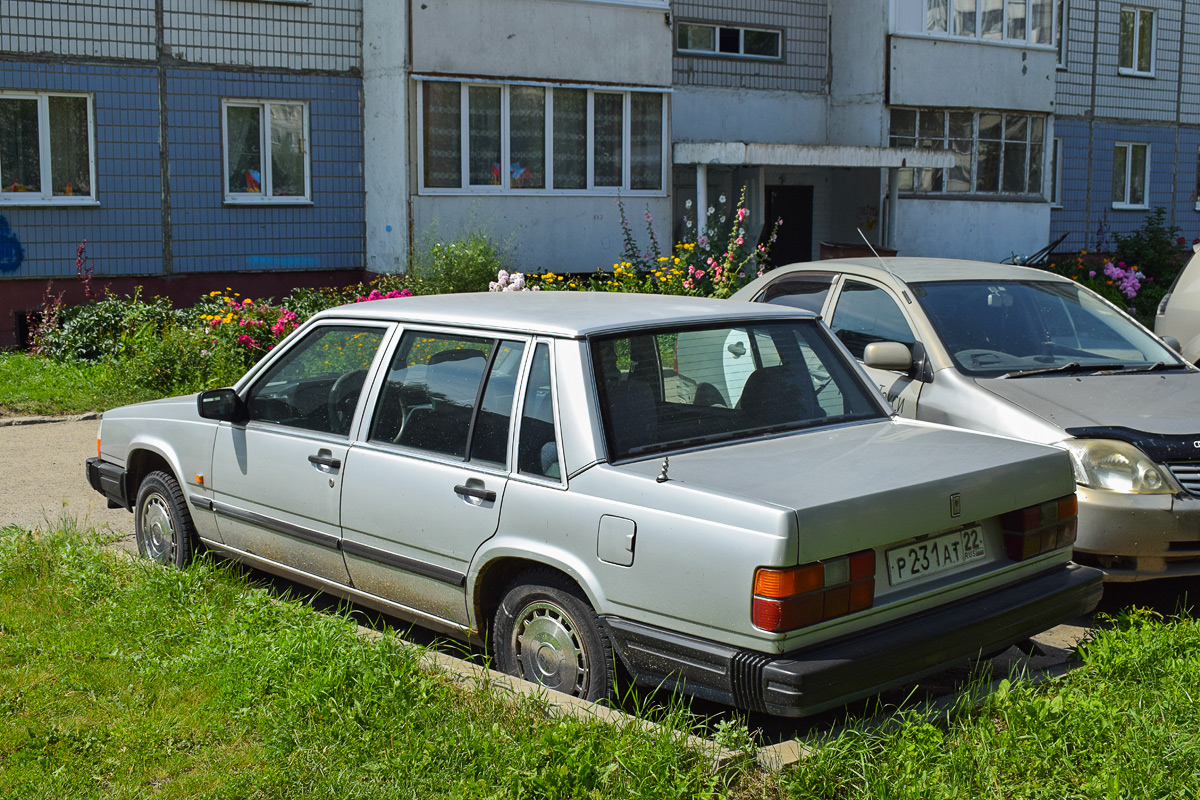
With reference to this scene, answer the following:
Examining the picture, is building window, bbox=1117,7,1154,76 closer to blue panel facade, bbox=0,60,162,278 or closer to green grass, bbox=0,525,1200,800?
blue panel facade, bbox=0,60,162,278

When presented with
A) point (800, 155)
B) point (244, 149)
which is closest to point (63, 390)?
point (244, 149)

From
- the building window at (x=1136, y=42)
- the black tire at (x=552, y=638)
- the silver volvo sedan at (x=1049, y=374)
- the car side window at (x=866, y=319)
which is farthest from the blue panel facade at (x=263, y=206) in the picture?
the building window at (x=1136, y=42)

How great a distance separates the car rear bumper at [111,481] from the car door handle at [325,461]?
1803 millimetres

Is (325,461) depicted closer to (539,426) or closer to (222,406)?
(222,406)

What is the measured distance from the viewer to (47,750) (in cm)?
373

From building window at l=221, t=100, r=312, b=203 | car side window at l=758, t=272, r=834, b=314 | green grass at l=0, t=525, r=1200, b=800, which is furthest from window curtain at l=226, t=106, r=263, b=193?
green grass at l=0, t=525, r=1200, b=800

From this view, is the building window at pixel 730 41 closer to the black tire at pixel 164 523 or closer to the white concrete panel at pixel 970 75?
the white concrete panel at pixel 970 75

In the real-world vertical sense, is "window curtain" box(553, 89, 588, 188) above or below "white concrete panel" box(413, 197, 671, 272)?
above

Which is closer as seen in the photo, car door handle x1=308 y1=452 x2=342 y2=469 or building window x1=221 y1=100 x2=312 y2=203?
car door handle x1=308 y1=452 x2=342 y2=469

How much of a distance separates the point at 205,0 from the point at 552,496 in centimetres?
1416

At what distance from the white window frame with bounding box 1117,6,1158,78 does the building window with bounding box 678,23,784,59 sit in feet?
31.1

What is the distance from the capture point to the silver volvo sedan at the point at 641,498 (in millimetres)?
3545

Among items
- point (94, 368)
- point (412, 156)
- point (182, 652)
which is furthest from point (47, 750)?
point (412, 156)

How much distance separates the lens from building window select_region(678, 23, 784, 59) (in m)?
20.5
